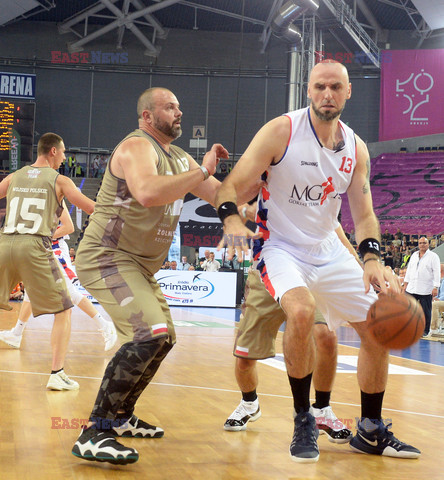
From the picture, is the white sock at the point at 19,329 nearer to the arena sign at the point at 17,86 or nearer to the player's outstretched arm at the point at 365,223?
the player's outstretched arm at the point at 365,223

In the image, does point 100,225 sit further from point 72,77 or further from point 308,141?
point 72,77

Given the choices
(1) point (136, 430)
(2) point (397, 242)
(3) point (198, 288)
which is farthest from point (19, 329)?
(2) point (397, 242)

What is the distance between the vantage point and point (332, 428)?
11.6 feet

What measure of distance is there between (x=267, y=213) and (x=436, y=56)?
2507 centimetres

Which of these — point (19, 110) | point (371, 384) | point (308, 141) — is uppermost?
point (19, 110)

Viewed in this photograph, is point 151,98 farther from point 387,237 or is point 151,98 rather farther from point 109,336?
point 387,237

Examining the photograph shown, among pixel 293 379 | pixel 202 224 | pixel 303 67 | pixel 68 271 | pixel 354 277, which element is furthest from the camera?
pixel 202 224

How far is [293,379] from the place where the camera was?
10.1ft

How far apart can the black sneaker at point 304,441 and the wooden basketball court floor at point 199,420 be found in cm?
6

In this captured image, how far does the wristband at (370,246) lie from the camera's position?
131 inches

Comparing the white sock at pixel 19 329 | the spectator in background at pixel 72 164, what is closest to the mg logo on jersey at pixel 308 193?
the white sock at pixel 19 329

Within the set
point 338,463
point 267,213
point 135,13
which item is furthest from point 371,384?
point 135,13

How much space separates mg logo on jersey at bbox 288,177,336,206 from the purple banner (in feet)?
79.7

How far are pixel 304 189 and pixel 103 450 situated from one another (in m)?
1.61
